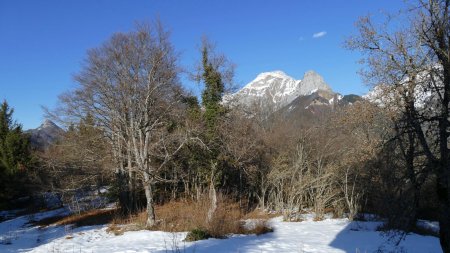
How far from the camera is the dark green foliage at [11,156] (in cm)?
3350

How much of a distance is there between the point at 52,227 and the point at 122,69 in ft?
40.9

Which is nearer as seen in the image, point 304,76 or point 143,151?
point 143,151

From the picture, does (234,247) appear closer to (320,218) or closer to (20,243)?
(320,218)

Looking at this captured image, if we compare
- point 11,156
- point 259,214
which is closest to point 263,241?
point 259,214

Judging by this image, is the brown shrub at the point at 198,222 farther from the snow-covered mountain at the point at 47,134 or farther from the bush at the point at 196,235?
the snow-covered mountain at the point at 47,134

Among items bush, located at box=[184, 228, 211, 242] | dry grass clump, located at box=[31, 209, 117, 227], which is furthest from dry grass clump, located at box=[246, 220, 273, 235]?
dry grass clump, located at box=[31, 209, 117, 227]

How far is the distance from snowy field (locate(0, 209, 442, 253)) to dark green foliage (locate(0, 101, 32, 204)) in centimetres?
1401

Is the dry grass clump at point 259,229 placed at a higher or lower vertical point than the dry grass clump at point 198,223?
lower

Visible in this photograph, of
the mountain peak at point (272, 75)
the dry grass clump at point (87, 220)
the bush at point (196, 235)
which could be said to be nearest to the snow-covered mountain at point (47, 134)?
the dry grass clump at point (87, 220)

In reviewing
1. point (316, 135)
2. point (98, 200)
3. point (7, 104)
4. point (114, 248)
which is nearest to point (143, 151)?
point (114, 248)

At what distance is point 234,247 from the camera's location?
518 inches

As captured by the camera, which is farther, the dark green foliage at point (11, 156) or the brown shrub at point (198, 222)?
the dark green foliage at point (11, 156)

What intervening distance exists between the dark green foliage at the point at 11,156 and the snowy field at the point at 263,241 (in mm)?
14010

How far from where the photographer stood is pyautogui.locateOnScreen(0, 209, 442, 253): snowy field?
13.1 metres
